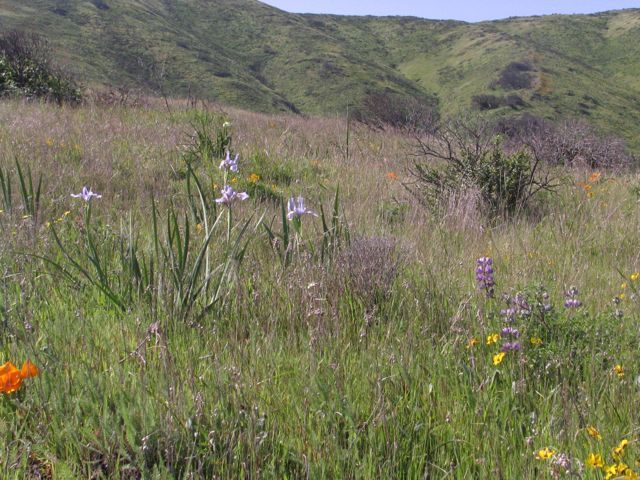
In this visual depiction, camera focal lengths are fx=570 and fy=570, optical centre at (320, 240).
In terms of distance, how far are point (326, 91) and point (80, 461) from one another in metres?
74.7

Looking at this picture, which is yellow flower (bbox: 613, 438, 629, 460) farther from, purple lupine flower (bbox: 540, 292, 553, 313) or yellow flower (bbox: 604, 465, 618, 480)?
purple lupine flower (bbox: 540, 292, 553, 313)

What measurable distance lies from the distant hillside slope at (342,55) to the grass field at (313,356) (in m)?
39.0

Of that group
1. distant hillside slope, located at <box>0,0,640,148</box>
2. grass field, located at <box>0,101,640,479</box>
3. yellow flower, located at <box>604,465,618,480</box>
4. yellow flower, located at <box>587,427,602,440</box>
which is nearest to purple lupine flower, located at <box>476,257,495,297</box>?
grass field, located at <box>0,101,640,479</box>

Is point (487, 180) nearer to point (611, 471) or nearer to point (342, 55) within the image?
point (611, 471)

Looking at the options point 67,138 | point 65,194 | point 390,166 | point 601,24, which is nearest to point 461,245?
point 65,194

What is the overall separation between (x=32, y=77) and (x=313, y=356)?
10.3 m

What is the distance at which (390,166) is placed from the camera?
6430 mm

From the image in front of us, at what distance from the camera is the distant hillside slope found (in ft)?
199

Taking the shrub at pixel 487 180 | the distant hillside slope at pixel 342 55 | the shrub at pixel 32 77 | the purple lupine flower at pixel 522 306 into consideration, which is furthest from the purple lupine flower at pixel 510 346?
the distant hillside slope at pixel 342 55

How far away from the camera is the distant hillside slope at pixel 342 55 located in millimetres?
60750

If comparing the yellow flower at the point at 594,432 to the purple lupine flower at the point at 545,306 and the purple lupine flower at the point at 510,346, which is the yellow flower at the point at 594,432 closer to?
the purple lupine flower at the point at 510,346

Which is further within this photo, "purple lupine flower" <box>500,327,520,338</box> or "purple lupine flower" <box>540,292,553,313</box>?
"purple lupine flower" <box>540,292,553,313</box>

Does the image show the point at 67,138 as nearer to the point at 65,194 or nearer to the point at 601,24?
the point at 65,194

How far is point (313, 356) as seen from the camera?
170 centimetres
